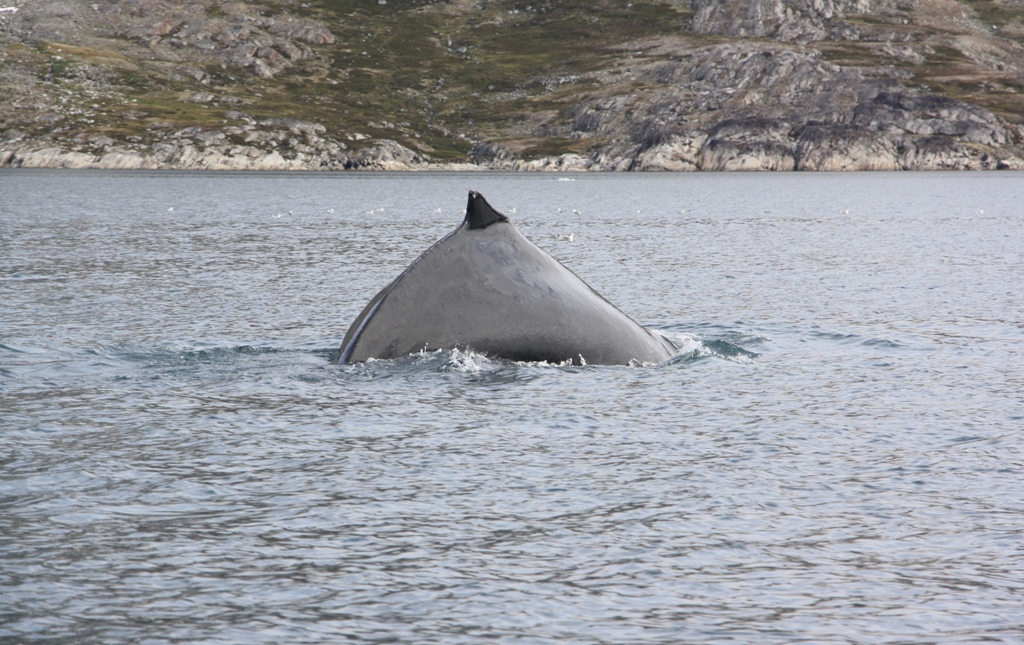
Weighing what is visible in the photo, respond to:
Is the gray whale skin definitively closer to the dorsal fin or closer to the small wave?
the dorsal fin

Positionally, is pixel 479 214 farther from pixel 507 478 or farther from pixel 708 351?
pixel 708 351

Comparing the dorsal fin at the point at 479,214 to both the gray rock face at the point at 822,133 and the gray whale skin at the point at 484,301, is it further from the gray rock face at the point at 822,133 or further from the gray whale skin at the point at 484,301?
→ the gray rock face at the point at 822,133

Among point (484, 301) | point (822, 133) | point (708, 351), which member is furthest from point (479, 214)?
point (822, 133)

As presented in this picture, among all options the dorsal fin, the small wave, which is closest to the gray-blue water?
the small wave

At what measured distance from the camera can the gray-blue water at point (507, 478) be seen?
7617 millimetres

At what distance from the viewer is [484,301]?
46.2 ft

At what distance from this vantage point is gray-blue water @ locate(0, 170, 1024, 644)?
7.62m

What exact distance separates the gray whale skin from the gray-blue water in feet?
1.58

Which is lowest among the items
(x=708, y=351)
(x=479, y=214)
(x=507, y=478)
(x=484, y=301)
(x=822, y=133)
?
(x=507, y=478)

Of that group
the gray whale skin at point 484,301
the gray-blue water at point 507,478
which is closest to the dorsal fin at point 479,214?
the gray whale skin at point 484,301

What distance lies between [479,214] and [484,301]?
3.95 feet

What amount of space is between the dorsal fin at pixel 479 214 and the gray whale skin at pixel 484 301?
0.04ft

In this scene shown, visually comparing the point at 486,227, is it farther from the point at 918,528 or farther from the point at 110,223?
the point at 110,223

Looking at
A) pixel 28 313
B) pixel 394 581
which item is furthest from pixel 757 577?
pixel 28 313
